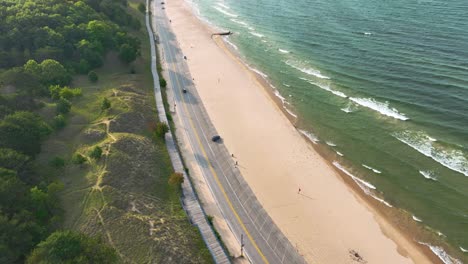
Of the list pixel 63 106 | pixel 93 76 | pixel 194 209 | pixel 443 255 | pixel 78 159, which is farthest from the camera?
pixel 93 76

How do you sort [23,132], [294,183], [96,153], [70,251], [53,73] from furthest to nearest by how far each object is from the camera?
[53,73] < [294,183] < [96,153] < [23,132] < [70,251]

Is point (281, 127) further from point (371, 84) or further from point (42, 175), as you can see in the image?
point (42, 175)

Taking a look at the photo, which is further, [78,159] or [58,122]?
[58,122]

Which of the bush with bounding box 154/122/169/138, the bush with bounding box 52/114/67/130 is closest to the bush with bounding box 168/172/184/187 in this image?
the bush with bounding box 154/122/169/138

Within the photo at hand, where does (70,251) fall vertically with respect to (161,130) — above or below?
below

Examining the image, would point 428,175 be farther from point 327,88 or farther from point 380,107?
point 327,88

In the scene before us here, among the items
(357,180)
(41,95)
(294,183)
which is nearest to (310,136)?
(357,180)

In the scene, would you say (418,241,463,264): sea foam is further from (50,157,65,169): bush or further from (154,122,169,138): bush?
(50,157,65,169): bush
